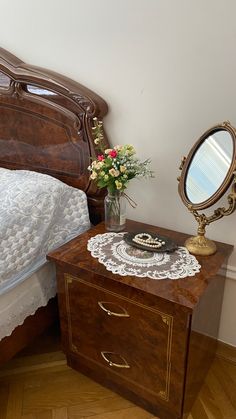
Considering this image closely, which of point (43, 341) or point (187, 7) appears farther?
point (43, 341)

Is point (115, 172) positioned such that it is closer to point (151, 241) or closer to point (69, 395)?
point (151, 241)

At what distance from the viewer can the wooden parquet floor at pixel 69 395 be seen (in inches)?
52.5

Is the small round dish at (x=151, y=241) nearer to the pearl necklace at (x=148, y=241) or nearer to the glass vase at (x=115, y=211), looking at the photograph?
the pearl necklace at (x=148, y=241)

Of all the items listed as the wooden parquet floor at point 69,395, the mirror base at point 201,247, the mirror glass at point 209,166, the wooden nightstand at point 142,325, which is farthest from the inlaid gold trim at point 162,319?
the mirror glass at point 209,166

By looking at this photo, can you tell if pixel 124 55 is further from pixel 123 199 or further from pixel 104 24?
pixel 123 199

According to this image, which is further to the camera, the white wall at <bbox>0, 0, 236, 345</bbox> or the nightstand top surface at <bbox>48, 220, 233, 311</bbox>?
the white wall at <bbox>0, 0, 236, 345</bbox>

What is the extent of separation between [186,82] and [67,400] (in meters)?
1.36

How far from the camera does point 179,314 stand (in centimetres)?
105

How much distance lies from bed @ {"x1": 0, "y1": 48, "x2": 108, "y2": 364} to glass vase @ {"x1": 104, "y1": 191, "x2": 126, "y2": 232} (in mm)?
136

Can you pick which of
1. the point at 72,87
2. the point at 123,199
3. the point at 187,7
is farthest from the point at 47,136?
the point at 187,7

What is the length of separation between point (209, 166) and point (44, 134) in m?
0.83

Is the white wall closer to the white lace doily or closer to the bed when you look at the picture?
the bed

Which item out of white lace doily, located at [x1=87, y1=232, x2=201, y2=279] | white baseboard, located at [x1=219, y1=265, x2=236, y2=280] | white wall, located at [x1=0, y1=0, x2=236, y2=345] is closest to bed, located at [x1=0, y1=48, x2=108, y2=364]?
white wall, located at [x1=0, y1=0, x2=236, y2=345]

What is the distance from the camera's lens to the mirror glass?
1179 mm
